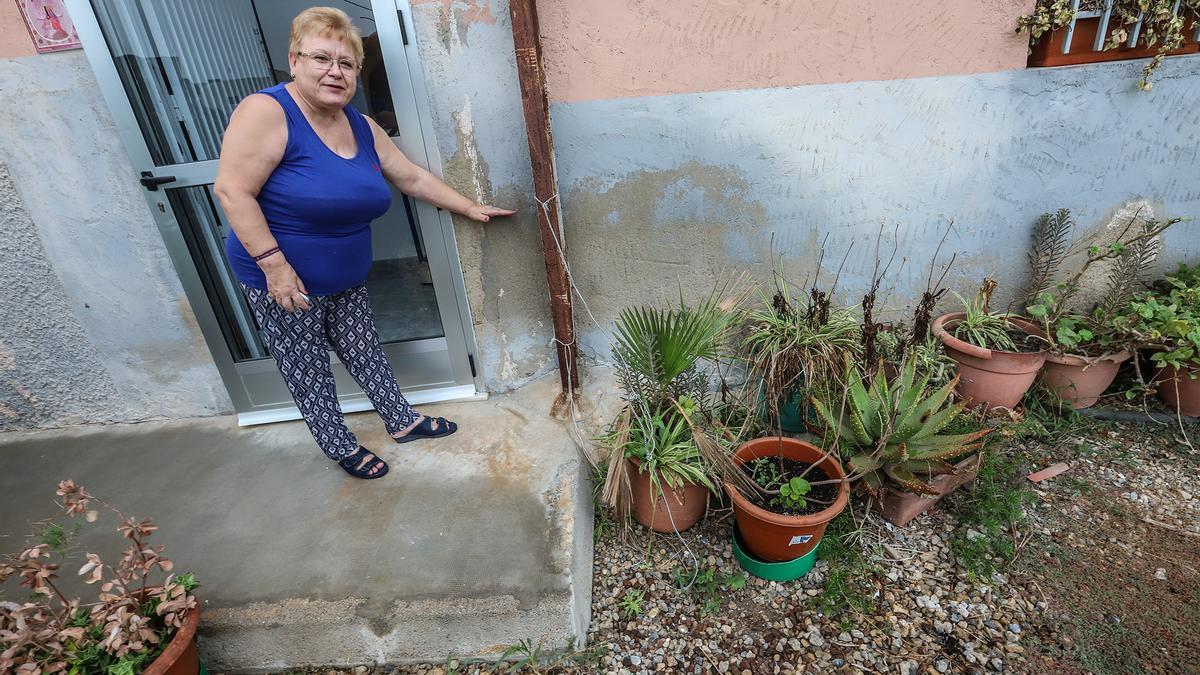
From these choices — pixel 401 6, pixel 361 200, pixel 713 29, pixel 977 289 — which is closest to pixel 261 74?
pixel 401 6

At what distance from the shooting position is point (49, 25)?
2.18 m

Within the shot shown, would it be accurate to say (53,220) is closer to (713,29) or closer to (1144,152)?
A: (713,29)

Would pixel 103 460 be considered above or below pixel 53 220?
below

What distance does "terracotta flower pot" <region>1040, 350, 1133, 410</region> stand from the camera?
273 centimetres

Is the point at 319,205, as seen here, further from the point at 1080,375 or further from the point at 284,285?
the point at 1080,375

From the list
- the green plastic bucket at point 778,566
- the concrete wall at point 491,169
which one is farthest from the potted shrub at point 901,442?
the concrete wall at point 491,169

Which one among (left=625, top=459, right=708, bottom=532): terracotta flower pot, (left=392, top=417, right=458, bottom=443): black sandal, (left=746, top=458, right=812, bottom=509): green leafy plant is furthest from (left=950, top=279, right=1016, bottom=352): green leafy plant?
(left=392, top=417, right=458, bottom=443): black sandal

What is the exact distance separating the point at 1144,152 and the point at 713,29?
2.21 meters

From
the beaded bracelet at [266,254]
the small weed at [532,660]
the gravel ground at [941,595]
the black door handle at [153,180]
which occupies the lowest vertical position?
the gravel ground at [941,595]

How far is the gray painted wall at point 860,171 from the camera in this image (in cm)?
252

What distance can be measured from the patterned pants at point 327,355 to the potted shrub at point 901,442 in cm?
187

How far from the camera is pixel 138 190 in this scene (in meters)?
2.43

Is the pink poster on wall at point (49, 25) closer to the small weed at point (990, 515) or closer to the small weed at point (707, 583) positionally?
the small weed at point (707, 583)

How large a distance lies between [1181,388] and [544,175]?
3318 mm
